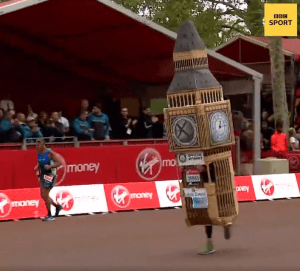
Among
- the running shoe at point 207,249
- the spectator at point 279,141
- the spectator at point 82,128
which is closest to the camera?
the running shoe at point 207,249

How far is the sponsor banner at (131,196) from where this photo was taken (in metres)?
22.6

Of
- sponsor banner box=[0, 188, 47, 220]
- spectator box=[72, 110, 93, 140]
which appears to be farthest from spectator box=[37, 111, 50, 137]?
sponsor banner box=[0, 188, 47, 220]

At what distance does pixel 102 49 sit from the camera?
3111 cm

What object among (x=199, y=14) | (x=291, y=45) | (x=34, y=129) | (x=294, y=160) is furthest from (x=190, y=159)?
(x=199, y=14)

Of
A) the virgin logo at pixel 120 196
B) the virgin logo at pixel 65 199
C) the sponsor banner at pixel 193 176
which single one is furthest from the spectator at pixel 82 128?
the sponsor banner at pixel 193 176

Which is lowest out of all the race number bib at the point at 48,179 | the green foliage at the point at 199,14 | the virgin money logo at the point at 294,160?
the virgin money logo at the point at 294,160

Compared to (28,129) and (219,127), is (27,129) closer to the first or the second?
(28,129)

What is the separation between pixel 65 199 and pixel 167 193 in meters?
2.92

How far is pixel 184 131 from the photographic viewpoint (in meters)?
12.6

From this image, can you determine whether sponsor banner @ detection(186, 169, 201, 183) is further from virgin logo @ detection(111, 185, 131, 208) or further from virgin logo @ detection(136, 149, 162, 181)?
virgin logo @ detection(136, 149, 162, 181)

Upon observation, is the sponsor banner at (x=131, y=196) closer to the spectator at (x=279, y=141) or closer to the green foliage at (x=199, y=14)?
the spectator at (x=279, y=141)

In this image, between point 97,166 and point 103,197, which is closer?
point 103,197

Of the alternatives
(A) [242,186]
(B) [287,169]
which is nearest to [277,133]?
(B) [287,169]

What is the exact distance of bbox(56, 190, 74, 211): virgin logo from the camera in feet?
71.5
